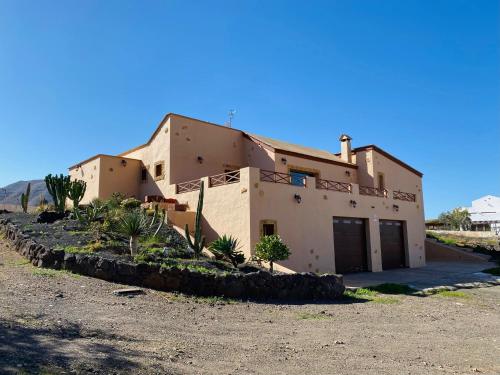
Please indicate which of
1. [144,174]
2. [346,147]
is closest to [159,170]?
[144,174]

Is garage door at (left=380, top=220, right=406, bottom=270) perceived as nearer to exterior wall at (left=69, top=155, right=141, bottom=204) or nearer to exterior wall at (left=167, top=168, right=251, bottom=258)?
exterior wall at (left=167, top=168, right=251, bottom=258)

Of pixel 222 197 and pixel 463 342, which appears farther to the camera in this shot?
pixel 222 197

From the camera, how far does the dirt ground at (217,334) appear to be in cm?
552

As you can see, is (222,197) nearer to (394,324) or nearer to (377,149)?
(394,324)

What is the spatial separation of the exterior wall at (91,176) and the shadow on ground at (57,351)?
18298 mm

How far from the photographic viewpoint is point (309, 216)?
18188 mm

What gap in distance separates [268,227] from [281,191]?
166 cm

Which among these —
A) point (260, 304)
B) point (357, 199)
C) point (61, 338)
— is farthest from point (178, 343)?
point (357, 199)

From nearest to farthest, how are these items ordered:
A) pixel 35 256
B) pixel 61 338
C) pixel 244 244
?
pixel 61 338 → pixel 35 256 → pixel 244 244

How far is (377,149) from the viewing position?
28.8 metres

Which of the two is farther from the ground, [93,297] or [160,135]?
[160,135]

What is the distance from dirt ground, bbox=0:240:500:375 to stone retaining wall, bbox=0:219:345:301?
0.46 metres

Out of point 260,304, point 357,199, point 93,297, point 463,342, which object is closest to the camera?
point 463,342

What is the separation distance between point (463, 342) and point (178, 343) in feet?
18.4
